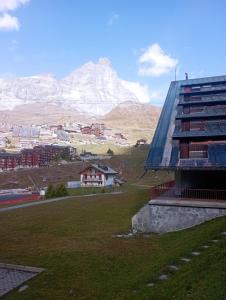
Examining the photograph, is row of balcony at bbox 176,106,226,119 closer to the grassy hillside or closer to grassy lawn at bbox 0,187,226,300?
grassy lawn at bbox 0,187,226,300

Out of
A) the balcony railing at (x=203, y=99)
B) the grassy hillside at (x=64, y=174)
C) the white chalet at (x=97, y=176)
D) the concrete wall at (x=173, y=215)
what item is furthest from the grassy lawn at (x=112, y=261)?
the grassy hillside at (x=64, y=174)

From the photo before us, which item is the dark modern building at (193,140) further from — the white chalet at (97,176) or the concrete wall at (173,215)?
the white chalet at (97,176)

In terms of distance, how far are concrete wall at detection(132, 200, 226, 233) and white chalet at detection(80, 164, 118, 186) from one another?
206ft

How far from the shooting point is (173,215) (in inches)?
967

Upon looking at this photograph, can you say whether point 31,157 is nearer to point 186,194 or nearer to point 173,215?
point 186,194

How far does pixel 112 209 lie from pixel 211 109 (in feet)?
46.2

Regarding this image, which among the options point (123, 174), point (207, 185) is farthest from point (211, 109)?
point (123, 174)

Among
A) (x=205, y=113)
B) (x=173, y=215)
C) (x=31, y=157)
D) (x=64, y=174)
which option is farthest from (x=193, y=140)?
(x=31, y=157)

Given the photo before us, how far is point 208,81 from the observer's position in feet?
121

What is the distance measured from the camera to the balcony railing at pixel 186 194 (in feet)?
83.3

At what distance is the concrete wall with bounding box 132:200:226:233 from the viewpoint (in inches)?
926

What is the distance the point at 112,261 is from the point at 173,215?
7261 millimetres

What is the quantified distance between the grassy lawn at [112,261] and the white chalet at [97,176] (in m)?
57.5

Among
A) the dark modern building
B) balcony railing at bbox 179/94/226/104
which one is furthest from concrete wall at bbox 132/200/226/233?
balcony railing at bbox 179/94/226/104
